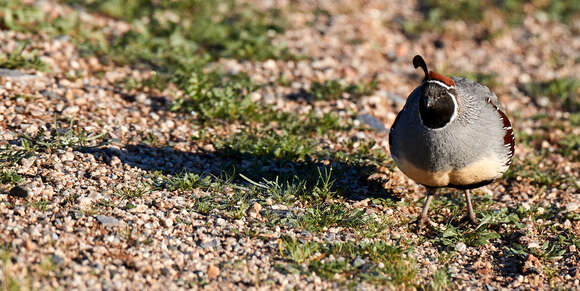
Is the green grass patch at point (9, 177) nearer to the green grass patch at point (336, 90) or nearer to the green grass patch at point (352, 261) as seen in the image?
the green grass patch at point (352, 261)

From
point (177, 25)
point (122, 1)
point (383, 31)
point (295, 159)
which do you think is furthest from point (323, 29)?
point (295, 159)

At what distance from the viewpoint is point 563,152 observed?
733 cm

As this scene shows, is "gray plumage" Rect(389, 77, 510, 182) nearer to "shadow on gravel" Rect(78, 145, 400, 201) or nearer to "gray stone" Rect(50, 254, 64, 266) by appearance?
"shadow on gravel" Rect(78, 145, 400, 201)

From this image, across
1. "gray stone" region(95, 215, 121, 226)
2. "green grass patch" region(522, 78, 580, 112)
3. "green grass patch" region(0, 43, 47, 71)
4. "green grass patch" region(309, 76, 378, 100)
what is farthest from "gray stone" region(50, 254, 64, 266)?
"green grass patch" region(522, 78, 580, 112)

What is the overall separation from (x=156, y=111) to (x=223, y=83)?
916 mm

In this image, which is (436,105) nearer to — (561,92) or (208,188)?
(208,188)

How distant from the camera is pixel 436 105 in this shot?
5.01m

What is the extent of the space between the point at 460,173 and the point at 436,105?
59 cm

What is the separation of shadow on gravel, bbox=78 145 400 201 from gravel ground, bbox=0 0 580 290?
0.08 ft

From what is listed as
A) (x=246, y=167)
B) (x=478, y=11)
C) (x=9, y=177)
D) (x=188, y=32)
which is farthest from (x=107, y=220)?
(x=478, y=11)

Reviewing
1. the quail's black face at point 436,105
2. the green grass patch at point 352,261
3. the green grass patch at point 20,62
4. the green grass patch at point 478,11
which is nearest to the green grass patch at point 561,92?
the green grass patch at point 478,11

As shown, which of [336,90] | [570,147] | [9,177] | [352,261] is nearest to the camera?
[352,261]

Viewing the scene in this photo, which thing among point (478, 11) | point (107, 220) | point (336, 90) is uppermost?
point (107, 220)

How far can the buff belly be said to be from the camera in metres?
5.17
